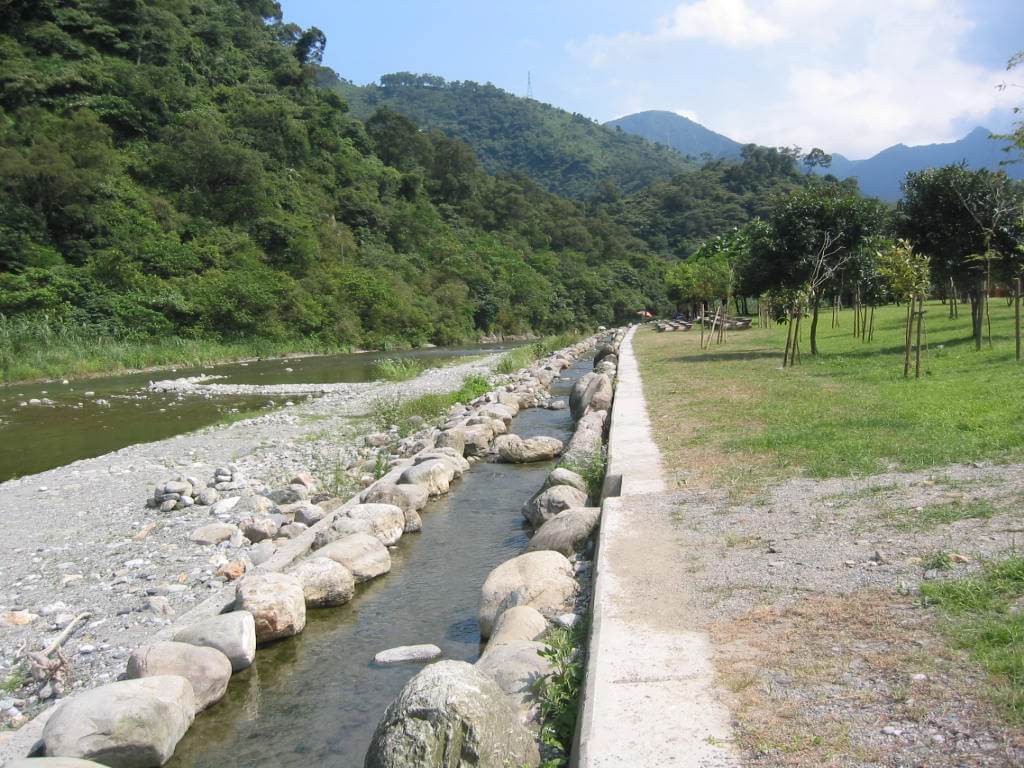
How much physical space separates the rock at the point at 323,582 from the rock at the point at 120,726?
2.09 m

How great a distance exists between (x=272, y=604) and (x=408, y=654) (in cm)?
127

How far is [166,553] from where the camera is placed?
27.3ft

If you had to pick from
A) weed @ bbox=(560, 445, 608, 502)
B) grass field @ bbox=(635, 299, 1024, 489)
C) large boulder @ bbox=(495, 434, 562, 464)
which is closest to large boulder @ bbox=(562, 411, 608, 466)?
weed @ bbox=(560, 445, 608, 502)

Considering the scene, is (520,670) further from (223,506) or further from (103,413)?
(103,413)

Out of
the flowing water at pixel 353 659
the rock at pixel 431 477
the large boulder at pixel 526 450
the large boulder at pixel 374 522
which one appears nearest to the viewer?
the flowing water at pixel 353 659

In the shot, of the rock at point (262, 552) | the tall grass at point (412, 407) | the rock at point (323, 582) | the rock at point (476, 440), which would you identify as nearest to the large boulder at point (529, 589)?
the rock at point (323, 582)

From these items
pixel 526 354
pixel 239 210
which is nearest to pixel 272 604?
pixel 526 354

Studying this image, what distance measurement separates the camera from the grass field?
8062mm

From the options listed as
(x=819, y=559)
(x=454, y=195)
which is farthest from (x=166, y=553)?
(x=454, y=195)

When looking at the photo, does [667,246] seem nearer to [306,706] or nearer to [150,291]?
[150,291]

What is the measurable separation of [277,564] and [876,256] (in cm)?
2037

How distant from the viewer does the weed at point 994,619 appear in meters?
3.42

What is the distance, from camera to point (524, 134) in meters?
161

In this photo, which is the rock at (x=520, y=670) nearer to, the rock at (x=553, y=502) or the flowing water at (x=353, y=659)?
the flowing water at (x=353, y=659)
